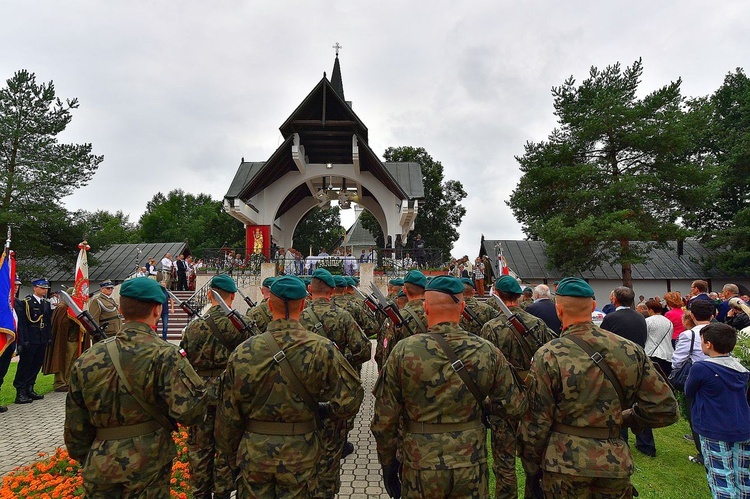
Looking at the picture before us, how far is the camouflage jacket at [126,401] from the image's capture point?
2451mm

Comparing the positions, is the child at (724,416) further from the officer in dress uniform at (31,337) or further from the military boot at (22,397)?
the military boot at (22,397)

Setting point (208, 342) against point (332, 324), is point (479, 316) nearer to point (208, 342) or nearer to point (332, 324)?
point (332, 324)

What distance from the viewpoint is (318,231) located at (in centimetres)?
4903

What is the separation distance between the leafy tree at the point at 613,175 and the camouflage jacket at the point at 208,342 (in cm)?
1655

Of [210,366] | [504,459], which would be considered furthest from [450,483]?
[210,366]

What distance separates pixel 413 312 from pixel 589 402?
2304 mm

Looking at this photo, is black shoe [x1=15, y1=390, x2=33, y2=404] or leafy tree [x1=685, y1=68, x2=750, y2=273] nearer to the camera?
black shoe [x1=15, y1=390, x2=33, y2=404]

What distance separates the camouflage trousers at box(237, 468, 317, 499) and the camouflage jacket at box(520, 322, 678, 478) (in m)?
1.41

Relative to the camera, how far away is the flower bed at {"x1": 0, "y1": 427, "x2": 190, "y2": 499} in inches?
158

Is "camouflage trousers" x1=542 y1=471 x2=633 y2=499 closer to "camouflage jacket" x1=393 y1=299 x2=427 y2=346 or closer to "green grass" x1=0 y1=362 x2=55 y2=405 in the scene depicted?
"camouflage jacket" x1=393 y1=299 x2=427 y2=346

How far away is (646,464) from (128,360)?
216 inches

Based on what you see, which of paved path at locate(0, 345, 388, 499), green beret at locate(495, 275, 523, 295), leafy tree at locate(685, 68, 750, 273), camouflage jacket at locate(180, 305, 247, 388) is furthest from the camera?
leafy tree at locate(685, 68, 750, 273)

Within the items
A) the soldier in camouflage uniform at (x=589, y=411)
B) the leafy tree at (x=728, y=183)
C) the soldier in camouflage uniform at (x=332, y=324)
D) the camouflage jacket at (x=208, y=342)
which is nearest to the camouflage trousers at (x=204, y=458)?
the camouflage jacket at (x=208, y=342)

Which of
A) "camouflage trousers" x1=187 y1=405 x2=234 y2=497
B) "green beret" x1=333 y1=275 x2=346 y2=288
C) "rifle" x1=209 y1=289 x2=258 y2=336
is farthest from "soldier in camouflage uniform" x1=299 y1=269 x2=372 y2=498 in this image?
"green beret" x1=333 y1=275 x2=346 y2=288
